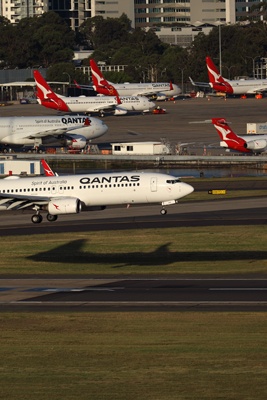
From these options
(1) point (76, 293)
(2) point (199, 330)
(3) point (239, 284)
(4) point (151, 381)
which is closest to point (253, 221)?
(3) point (239, 284)

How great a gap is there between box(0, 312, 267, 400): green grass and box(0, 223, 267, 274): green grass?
43.8ft

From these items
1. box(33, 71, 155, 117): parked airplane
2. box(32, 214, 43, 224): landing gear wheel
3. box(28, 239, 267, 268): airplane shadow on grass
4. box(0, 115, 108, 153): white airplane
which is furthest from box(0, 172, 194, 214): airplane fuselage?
box(33, 71, 155, 117): parked airplane

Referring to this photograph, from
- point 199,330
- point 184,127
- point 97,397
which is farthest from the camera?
point 184,127

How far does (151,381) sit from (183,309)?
10792 mm

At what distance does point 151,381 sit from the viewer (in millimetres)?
24578

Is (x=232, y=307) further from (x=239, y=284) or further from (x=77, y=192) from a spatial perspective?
(x=77, y=192)

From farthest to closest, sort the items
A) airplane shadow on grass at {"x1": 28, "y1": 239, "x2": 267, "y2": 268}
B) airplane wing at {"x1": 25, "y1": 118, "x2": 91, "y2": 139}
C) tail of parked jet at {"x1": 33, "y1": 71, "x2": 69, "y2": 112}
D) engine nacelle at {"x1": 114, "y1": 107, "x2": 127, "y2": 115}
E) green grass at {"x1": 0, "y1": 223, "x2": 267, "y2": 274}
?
engine nacelle at {"x1": 114, "y1": 107, "x2": 127, "y2": 115}
tail of parked jet at {"x1": 33, "y1": 71, "x2": 69, "y2": 112}
airplane wing at {"x1": 25, "y1": 118, "x2": 91, "y2": 139}
airplane shadow on grass at {"x1": 28, "y1": 239, "x2": 267, "y2": 268}
green grass at {"x1": 0, "y1": 223, "x2": 267, "y2": 274}

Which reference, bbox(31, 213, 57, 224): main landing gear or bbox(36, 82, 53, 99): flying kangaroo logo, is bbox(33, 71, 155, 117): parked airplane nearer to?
bbox(36, 82, 53, 99): flying kangaroo logo

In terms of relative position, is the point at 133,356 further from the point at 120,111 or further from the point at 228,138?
the point at 120,111

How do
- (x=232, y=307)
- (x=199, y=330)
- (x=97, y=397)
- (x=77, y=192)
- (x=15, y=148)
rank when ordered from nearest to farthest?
(x=97, y=397), (x=199, y=330), (x=232, y=307), (x=77, y=192), (x=15, y=148)

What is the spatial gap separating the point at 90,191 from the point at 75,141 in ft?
200

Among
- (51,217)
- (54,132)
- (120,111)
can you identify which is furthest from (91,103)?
(51,217)

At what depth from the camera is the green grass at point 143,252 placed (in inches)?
1892

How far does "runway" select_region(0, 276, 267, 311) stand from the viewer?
36062 millimetres
